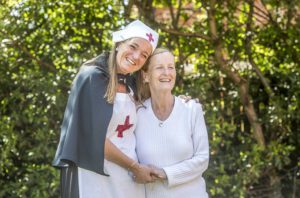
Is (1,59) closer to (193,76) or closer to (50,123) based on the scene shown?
(50,123)

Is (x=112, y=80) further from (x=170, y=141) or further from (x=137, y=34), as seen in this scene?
(x=170, y=141)

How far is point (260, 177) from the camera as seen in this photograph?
636 cm

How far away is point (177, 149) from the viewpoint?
4.16 meters

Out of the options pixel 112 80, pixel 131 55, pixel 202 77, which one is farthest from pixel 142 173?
pixel 202 77

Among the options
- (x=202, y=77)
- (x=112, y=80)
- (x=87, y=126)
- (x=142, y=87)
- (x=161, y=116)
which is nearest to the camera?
(x=87, y=126)

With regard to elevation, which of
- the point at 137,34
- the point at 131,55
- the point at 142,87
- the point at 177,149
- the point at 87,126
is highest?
the point at 137,34

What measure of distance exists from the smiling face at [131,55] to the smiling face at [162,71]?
0.11m

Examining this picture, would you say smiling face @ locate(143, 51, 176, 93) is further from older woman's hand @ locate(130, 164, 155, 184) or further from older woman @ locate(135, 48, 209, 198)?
older woman's hand @ locate(130, 164, 155, 184)

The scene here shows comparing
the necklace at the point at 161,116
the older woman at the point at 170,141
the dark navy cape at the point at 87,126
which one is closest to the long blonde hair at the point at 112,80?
the dark navy cape at the point at 87,126

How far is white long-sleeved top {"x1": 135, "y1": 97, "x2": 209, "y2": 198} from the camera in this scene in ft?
13.6

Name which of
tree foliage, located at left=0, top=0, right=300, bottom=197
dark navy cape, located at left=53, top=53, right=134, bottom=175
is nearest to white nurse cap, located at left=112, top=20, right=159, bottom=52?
dark navy cape, located at left=53, top=53, right=134, bottom=175

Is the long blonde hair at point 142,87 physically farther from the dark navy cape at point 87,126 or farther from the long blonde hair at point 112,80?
the dark navy cape at point 87,126

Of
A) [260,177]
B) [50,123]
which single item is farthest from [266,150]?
[50,123]

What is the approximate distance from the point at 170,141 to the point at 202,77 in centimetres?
238
